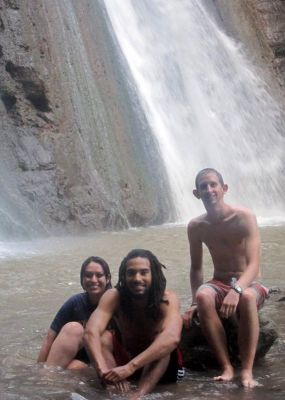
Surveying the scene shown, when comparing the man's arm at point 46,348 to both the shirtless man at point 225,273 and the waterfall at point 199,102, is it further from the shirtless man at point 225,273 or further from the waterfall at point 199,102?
the waterfall at point 199,102

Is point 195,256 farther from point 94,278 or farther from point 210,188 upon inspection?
point 94,278

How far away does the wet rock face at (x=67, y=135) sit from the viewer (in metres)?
13.5

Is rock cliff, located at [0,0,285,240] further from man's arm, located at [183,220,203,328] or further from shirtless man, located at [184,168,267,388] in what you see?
shirtless man, located at [184,168,267,388]

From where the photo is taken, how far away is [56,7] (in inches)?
637

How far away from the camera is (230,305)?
13.0 ft

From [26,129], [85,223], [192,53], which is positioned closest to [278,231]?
[85,223]

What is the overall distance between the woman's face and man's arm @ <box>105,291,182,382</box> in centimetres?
57

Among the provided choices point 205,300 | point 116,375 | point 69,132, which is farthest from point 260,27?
point 116,375

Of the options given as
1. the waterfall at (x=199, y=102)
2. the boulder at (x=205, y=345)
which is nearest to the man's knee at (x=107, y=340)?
the boulder at (x=205, y=345)

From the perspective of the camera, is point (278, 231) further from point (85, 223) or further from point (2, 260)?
point (2, 260)

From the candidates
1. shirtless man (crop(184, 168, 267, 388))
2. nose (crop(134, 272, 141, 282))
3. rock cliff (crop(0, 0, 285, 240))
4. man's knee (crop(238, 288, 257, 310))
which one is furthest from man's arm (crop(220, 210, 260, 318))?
rock cliff (crop(0, 0, 285, 240))

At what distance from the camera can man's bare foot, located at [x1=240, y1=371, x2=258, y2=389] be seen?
3.70 m

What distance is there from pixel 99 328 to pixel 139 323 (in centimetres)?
23

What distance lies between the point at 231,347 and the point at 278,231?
29.2ft
